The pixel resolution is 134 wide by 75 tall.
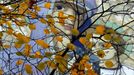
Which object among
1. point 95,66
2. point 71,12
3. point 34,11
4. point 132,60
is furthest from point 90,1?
point 34,11

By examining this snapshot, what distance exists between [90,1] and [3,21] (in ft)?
17.2

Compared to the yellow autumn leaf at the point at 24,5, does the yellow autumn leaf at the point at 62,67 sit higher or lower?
lower

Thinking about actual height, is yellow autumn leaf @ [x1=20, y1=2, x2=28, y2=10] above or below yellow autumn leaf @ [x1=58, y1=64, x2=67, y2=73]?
above

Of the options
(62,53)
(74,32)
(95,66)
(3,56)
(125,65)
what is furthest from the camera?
(125,65)

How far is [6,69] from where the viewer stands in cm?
942

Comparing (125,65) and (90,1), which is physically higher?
(90,1)

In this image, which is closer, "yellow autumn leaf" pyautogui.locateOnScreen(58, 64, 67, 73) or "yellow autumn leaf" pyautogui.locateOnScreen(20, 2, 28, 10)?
"yellow autumn leaf" pyautogui.locateOnScreen(58, 64, 67, 73)

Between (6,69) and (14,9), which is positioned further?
(6,69)

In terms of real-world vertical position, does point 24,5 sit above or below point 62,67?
above

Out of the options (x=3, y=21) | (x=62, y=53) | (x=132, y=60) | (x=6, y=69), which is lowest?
(x=132, y=60)

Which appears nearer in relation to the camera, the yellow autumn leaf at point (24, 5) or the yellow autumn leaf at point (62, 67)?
the yellow autumn leaf at point (62, 67)

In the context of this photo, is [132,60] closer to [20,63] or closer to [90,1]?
[90,1]

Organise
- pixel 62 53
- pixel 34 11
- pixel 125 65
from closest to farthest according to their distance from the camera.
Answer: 1. pixel 62 53
2. pixel 34 11
3. pixel 125 65

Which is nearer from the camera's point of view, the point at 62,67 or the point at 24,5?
the point at 62,67
